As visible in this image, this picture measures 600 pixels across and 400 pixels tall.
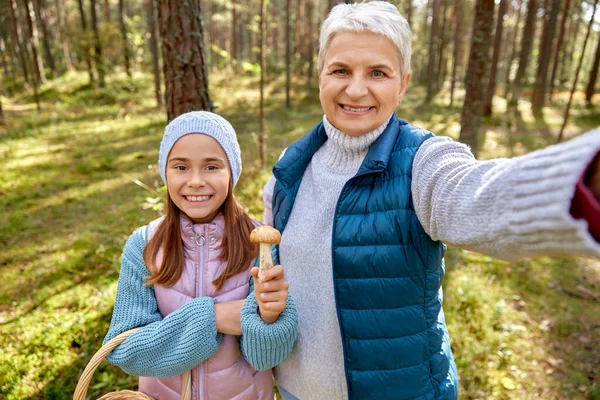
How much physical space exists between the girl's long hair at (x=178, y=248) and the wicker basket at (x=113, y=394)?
0.95ft

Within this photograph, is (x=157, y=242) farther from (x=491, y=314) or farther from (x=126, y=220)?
(x=126, y=220)

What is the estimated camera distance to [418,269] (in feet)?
5.03

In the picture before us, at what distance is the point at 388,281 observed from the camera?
5.04ft

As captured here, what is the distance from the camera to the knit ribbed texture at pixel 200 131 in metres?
1.91

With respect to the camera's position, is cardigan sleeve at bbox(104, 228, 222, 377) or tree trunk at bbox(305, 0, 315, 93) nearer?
cardigan sleeve at bbox(104, 228, 222, 377)

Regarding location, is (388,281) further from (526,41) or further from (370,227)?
(526,41)

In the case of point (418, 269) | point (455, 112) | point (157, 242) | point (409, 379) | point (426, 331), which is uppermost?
point (418, 269)

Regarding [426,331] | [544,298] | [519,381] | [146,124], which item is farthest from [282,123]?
[426,331]

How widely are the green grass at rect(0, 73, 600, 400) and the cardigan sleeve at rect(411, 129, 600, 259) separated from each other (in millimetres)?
2915

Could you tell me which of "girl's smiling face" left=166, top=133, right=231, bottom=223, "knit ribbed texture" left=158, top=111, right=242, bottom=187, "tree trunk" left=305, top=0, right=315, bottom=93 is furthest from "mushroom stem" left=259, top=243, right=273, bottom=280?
"tree trunk" left=305, top=0, right=315, bottom=93

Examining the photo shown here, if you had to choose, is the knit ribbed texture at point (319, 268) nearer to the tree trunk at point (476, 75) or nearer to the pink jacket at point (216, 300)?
the pink jacket at point (216, 300)

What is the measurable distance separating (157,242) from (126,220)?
4.40 meters

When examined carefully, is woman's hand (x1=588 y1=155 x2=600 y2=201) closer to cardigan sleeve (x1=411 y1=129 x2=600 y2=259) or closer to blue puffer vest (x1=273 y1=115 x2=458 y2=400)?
cardigan sleeve (x1=411 y1=129 x2=600 y2=259)

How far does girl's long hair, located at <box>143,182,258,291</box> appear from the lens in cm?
189
